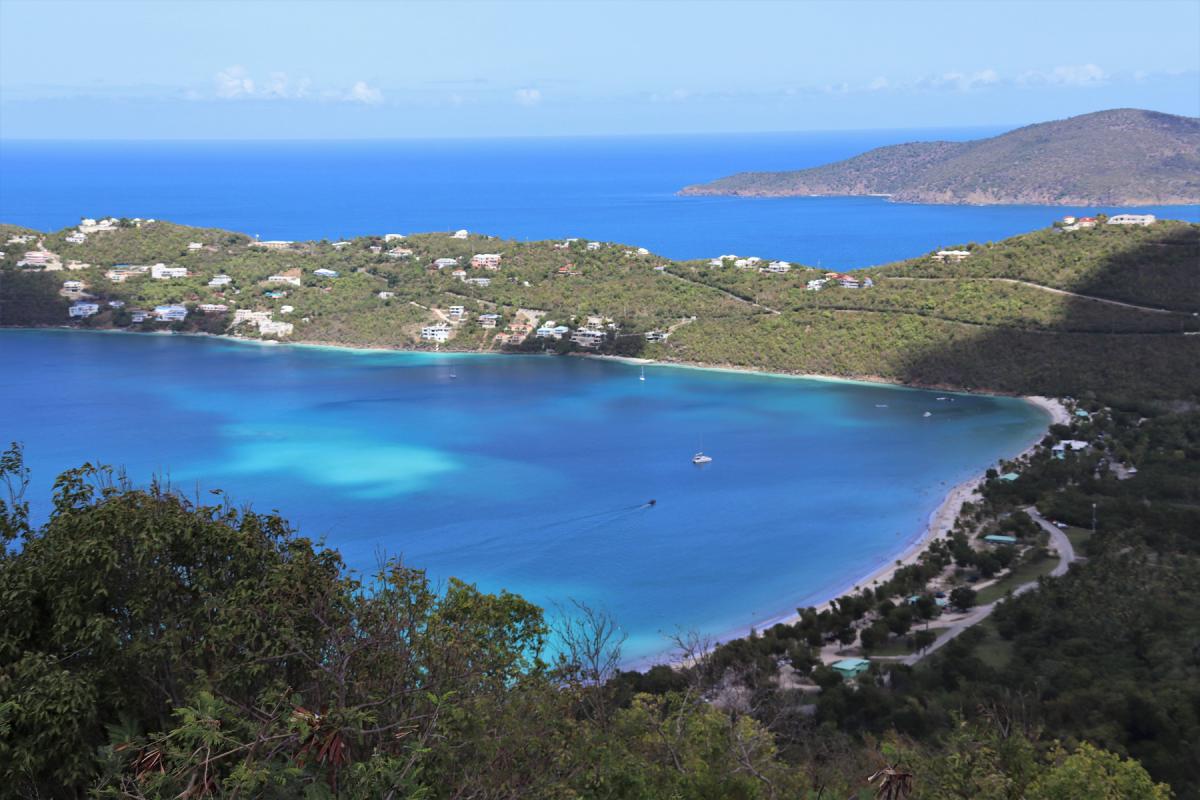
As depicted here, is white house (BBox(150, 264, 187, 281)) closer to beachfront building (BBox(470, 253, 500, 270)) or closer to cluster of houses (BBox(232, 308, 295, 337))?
cluster of houses (BBox(232, 308, 295, 337))

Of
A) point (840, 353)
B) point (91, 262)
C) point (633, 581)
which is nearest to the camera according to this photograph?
point (633, 581)

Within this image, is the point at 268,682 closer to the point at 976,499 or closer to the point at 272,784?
the point at 272,784

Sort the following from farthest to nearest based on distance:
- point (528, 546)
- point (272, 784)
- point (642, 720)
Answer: point (528, 546) → point (642, 720) → point (272, 784)

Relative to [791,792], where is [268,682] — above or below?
above

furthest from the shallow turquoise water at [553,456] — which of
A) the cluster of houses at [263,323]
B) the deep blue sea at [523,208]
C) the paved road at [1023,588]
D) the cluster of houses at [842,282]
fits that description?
the deep blue sea at [523,208]

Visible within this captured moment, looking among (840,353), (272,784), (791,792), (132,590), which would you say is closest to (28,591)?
(132,590)

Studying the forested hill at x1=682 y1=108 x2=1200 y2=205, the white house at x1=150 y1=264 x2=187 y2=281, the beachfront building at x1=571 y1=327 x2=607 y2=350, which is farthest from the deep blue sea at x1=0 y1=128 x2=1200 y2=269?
the white house at x1=150 y1=264 x2=187 y2=281

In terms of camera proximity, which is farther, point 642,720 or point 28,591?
point 642,720
